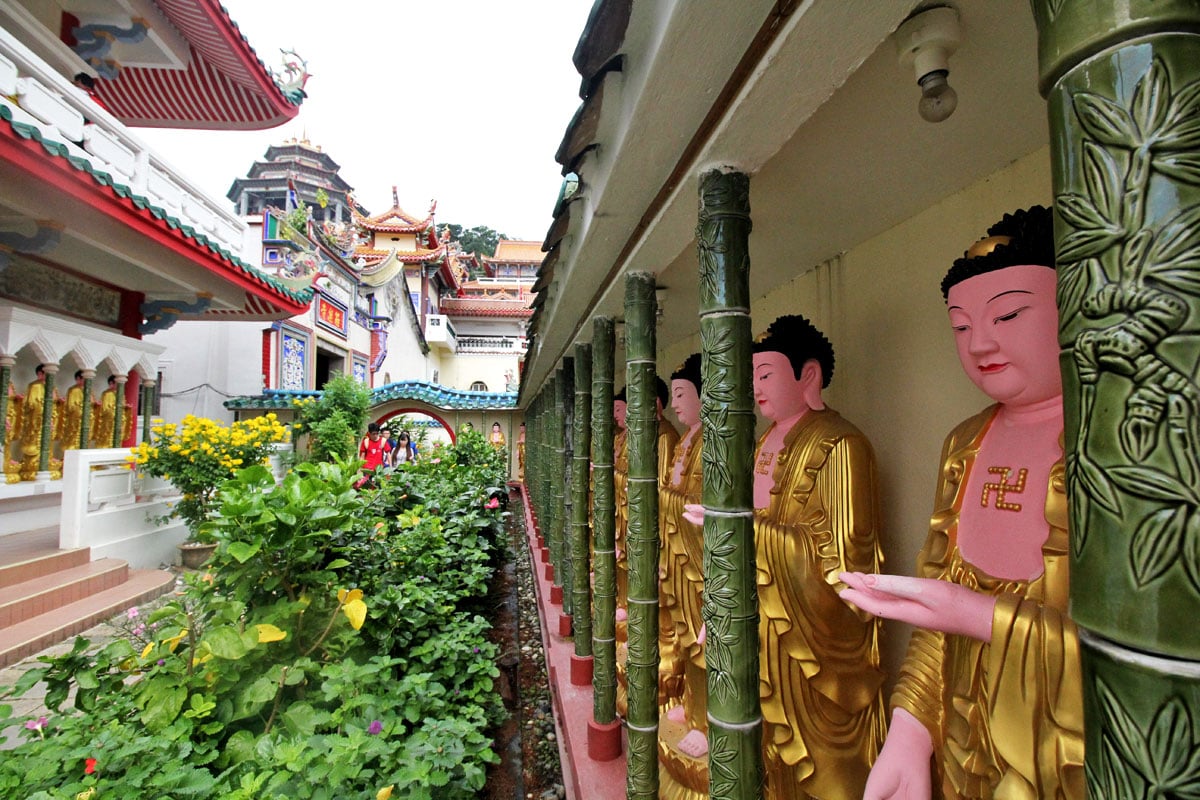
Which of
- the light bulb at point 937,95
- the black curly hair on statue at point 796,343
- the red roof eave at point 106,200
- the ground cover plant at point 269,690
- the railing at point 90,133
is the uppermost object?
the railing at point 90,133

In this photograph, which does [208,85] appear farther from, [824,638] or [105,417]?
[824,638]

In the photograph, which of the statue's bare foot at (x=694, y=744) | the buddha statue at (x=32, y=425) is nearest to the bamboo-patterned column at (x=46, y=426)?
the buddha statue at (x=32, y=425)

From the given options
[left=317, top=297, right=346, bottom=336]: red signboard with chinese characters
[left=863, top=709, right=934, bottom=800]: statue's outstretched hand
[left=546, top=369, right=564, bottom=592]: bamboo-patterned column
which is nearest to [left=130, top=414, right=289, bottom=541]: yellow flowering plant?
[left=546, top=369, right=564, bottom=592]: bamboo-patterned column

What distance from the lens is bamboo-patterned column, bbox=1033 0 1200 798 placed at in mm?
447

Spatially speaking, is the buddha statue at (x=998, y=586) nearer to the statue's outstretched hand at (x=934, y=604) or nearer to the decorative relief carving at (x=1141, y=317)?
the statue's outstretched hand at (x=934, y=604)

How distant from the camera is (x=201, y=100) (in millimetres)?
9031

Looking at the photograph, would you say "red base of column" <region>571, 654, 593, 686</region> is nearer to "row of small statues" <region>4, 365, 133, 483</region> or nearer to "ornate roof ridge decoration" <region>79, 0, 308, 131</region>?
"row of small statues" <region>4, 365, 133, 483</region>

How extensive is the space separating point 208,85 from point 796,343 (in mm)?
10808

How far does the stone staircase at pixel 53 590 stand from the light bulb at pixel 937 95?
6.11 meters

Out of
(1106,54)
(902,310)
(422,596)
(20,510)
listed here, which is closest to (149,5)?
(20,510)

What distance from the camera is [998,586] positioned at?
3.53ft

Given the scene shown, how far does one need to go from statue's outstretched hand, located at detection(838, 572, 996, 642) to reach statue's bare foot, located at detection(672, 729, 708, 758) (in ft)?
5.16

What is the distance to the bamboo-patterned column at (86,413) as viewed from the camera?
6.62m

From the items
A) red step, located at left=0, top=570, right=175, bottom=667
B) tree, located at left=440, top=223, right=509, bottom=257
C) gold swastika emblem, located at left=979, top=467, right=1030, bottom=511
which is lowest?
red step, located at left=0, top=570, right=175, bottom=667
